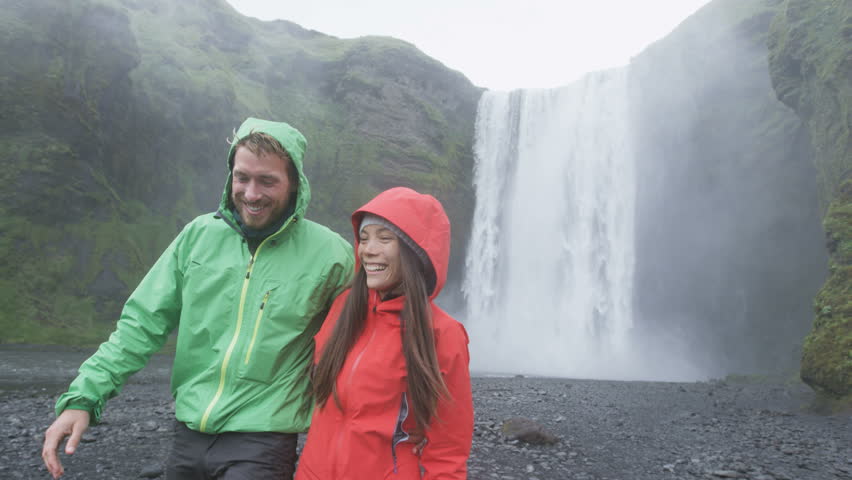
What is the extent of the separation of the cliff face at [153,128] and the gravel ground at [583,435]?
964 centimetres

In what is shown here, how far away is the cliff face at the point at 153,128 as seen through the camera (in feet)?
73.4

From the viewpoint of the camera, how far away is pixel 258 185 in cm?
256

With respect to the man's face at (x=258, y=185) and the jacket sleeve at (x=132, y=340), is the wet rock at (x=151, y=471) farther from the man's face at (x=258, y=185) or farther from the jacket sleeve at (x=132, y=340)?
the man's face at (x=258, y=185)

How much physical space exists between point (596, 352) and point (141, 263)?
2538 centimetres

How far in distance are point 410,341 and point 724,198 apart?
97.7 ft

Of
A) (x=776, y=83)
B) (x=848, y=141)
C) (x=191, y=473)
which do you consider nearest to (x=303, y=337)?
(x=191, y=473)

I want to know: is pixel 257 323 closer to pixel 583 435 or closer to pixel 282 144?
pixel 282 144

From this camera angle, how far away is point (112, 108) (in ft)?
86.4

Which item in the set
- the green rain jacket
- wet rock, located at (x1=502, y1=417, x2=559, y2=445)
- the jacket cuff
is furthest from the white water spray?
the jacket cuff

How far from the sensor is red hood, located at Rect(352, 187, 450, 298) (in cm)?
250

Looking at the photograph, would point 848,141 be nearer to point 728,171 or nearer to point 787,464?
point 728,171

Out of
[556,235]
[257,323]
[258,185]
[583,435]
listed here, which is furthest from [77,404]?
[556,235]

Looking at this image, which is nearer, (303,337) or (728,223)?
(303,337)

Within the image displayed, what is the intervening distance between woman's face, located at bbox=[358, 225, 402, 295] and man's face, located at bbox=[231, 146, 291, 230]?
0.54 meters
